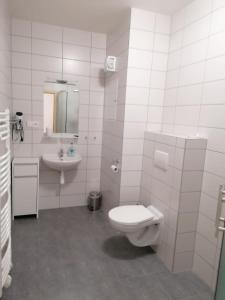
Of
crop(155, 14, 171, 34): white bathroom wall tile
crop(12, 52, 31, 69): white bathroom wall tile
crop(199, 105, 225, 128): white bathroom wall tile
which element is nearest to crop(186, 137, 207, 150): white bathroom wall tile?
crop(199, 105, 225, 128): white bathroom wall tile

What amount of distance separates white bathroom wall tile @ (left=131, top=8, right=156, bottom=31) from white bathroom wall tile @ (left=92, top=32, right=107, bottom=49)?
853 millimetres

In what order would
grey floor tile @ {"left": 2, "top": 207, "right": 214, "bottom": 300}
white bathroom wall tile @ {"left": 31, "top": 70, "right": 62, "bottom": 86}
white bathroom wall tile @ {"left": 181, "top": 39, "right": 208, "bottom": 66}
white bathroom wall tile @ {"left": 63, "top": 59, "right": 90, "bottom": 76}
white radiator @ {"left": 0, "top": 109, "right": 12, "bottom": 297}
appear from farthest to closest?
white bathroom wall tile @ {"left": 63, "top": 59, "right": 90, "bottom": 76} < white bathroom wall tile @ {"left": 31, "top": 70, "right": 62, "bottom": 86} < white bathroom wall tile @ {"left": 181, "top": 39, "right": 208, "bottom": 66} < grey floor tile @ {"left": 2, "top": 207, "right": 214, "bottom": 300} < white radiator @ {"left": 0, "top": 109, "right": 12, "bottom": 297}

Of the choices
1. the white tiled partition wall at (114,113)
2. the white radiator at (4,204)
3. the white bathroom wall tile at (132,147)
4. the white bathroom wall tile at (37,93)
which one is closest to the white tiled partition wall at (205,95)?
the white bathroom wall tile at (132,147)

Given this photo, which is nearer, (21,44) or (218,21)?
(218,21)

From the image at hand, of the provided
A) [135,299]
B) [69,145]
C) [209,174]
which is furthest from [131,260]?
[69,145]

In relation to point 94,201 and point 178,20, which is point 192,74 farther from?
point 94,201

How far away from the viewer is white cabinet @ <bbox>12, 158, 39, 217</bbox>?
2.82 m

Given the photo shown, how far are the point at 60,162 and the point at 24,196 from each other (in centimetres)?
66

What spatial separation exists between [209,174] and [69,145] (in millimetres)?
2000

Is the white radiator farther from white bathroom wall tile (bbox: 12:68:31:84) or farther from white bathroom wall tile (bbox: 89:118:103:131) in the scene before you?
white bathroom wall tile (bbox: 89:118:103:131)

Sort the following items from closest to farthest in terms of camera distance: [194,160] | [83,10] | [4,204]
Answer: [4,204], [194,160], [83,10]

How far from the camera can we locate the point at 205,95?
1999 mm

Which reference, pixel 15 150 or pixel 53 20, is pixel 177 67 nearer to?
pixel 53 20

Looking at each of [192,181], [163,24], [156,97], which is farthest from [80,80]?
[192,181]
